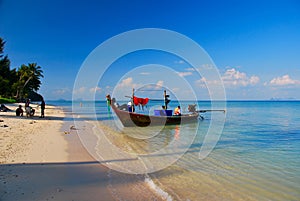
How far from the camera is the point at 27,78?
56.5 meters

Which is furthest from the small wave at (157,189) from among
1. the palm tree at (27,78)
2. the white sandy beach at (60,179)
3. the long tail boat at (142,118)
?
the palm tree at (27,78)

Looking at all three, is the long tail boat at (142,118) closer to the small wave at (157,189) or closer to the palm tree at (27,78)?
the small wave at (157,189)

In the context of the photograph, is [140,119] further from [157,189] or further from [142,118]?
[157,189]

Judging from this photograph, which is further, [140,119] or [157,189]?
[140,119]

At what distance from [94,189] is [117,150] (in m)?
4.40

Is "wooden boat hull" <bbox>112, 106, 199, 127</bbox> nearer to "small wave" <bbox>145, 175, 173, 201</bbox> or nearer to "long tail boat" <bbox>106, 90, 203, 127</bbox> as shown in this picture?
"long tail boat" <bbox>106, 90, 203, 127</bbox>

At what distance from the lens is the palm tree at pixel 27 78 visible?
2141 inches

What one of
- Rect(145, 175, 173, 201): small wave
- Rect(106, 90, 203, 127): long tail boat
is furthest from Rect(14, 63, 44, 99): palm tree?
Rect(145, 175, 173, 201): small wave

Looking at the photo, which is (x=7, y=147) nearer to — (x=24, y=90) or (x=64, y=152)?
(x=64, y=152)

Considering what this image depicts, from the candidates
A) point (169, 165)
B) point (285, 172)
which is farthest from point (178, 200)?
point (285, 172)

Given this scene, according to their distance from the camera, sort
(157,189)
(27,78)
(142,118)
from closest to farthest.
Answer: (157,189)
(142,118)
(27,78)

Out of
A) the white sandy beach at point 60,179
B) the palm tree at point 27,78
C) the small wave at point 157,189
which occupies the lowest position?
the small wave at point 157,189

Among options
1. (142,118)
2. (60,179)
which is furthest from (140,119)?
(60,179)

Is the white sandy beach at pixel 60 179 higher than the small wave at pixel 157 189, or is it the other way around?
the white sandy beach at pixel 60 179
